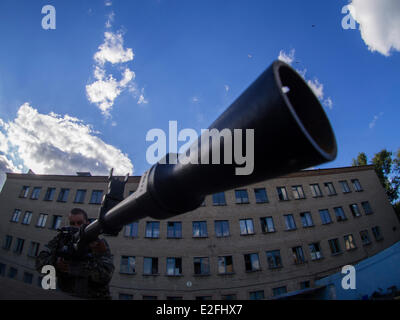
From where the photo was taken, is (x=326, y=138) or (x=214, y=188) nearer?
(x=326, y=138)

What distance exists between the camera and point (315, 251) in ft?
68.0

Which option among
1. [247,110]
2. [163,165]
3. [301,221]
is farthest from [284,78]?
[301,221]

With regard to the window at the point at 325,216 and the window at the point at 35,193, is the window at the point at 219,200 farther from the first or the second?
the window at the point at 35,193

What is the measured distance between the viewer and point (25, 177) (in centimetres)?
2622

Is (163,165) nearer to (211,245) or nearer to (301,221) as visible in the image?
(211,245)

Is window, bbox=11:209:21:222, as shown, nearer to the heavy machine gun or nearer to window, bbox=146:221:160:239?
window, bbox=146:221:160:239

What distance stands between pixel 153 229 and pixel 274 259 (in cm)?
1225

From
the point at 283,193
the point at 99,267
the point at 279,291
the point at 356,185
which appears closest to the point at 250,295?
the point at 279,291

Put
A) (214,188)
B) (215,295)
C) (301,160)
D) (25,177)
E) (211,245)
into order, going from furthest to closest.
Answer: (25,177) < (211,245) < (215,295) < (214,188) < (301,160)

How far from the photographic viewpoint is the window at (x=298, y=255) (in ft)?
65.3

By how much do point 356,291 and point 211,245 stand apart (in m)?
12.4

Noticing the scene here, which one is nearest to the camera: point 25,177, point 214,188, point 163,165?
point 214,188

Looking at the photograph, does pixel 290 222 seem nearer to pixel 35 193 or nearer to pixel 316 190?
pixel 316 190

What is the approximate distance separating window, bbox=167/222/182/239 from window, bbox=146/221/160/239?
1.08 metres
